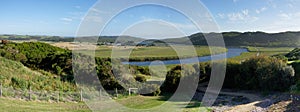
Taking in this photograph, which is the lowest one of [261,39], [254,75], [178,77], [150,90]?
[150,90]

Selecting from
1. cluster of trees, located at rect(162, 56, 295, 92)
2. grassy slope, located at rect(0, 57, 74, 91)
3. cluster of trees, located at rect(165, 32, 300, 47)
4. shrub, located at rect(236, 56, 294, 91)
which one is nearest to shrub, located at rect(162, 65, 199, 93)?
cluster of trees, located at rect(162, 56, 295, 92)

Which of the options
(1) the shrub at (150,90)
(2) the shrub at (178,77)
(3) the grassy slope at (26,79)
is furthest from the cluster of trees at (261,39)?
(3) the grassy slope at (26,79)

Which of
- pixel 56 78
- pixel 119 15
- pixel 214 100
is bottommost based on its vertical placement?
pixel 214 100

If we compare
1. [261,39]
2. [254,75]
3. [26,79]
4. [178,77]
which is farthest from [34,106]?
[261,39]

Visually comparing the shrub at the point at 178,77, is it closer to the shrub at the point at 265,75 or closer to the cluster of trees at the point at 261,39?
the shrub at the point at 265,75

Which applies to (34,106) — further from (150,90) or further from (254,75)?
(254,75)

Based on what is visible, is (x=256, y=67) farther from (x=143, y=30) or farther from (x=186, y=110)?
(x=143, y=30)

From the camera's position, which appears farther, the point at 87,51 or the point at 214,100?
the point at 87,51

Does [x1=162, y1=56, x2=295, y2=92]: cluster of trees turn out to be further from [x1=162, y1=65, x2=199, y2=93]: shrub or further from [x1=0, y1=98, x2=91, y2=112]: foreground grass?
[x1=0, y1=98, x2=91, y2=112]: foreground grass

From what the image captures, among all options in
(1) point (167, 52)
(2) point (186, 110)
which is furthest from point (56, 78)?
(1) point (167, 52)

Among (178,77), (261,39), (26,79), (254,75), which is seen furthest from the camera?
(261,39)

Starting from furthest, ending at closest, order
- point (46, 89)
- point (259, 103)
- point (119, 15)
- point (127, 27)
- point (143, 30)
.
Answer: point (259, 103) → point (46, 89) → point (143, 30) → point (127, 27) → point (119, 15)
